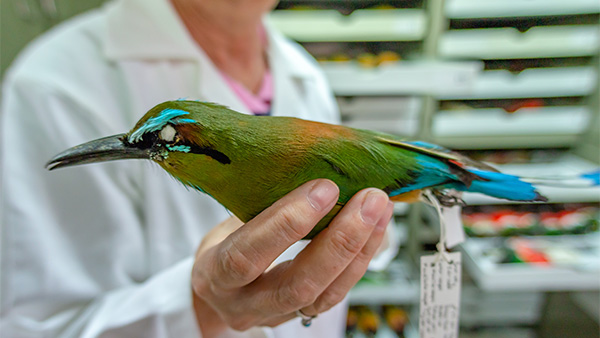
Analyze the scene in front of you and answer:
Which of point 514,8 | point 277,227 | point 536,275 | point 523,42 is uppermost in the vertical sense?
point 514,8

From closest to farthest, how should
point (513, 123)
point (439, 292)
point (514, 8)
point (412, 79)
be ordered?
1. point (439, 292)
2. point (412, 79)
3. point (514, 8)
4. point (513, 123)

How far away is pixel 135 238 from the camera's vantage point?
2.32 ft

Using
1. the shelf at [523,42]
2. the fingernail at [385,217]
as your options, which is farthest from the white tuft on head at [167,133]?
the shelf at [523,42]

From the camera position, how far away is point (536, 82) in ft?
5.09

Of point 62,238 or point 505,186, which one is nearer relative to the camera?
point 505,186

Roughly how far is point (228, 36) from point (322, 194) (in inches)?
21.5

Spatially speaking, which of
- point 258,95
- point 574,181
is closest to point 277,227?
point 574,181

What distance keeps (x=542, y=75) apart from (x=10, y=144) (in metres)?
1.79

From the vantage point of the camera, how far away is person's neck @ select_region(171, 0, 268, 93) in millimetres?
706

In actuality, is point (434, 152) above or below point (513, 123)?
below

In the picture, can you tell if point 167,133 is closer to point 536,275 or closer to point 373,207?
point 373,207

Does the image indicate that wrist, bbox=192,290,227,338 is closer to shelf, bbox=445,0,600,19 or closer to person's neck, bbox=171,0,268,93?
person's neck, bbox=171,0,268,93

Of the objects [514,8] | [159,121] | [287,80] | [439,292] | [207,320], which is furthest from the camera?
[514,8]

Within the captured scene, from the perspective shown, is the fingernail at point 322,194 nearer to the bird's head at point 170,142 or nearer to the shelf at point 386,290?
the bird's head at point 170,142
